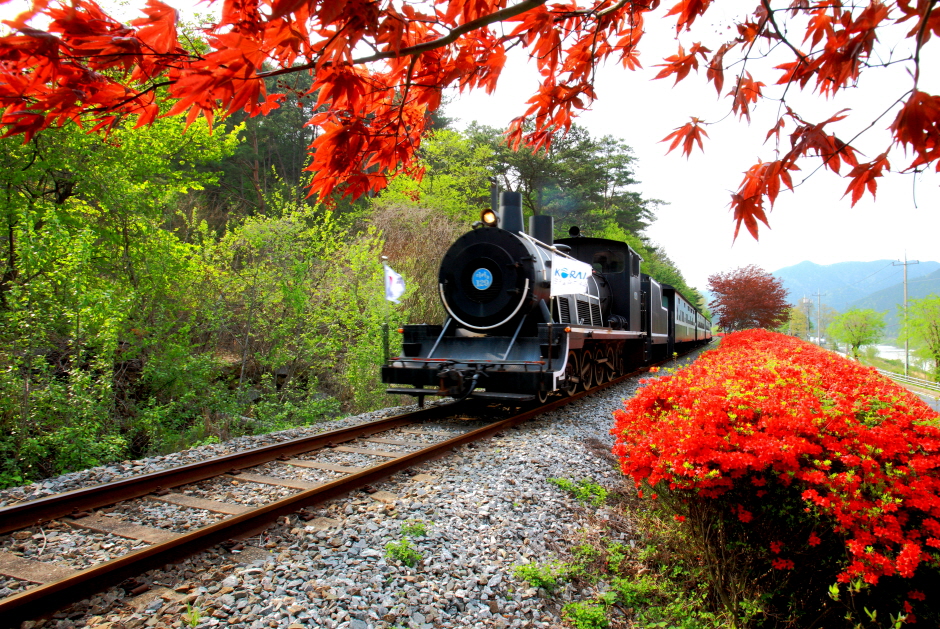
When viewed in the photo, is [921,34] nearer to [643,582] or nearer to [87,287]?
[643,582]

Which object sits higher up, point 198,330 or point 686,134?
point 686,134

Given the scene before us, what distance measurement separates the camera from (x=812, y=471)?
257 cm

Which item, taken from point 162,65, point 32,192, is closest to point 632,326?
point 162,65

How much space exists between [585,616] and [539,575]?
1.03 feet

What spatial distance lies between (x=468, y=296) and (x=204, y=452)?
13.2 ft

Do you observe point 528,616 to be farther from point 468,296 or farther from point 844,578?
point 468,296

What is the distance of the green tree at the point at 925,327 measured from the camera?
88.4ft

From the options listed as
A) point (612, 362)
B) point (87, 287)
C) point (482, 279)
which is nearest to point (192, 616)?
point (482, 279)

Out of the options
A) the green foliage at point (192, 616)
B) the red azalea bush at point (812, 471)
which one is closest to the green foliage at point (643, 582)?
the red azalea bush at point (812, 471)

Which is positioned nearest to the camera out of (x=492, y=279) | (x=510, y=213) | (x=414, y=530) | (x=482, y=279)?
(x=414, y=530)

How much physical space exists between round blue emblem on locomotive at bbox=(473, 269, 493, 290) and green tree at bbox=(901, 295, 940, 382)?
29364 millimetres

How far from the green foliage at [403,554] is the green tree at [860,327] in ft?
131

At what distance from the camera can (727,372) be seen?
14.4 ft

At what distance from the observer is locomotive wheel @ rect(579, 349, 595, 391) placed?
9.10m
